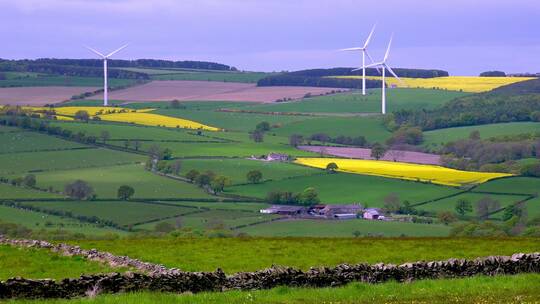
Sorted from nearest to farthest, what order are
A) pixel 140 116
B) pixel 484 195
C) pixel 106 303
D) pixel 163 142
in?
1. pixel 106 303
2. pixel 484 195
3. pixel 163 142
4. pixel 140 116

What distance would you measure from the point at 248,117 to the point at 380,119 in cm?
1496

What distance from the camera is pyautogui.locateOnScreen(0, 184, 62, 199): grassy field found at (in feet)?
245

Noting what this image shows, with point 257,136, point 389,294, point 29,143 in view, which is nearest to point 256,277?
point 389,294

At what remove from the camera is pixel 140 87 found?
163375 millimetres

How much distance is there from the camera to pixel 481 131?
374 feet

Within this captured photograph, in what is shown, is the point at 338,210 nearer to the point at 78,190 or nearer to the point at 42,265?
the point at 78,190

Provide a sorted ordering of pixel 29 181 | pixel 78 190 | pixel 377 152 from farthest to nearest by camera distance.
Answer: pixel 377 152, pixel 29 181, pixel 78 190

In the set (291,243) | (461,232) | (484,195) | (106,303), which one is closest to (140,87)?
(484,195)

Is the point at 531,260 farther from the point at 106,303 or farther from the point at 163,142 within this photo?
the point at 163,142

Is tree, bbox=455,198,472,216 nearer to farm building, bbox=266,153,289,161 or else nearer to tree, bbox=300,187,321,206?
tree, bbox=300,187,321,206

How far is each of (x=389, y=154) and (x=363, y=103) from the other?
137 ft

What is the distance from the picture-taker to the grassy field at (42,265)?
2223 cm

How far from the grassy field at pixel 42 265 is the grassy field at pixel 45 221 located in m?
31.7

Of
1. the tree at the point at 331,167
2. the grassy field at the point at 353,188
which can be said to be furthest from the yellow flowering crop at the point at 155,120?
the grassy field at the point at 353,188
